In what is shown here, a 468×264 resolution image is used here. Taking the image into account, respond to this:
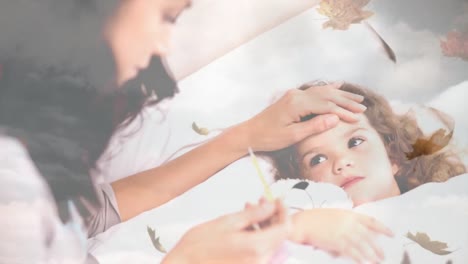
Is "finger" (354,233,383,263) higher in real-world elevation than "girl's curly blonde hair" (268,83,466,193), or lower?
lower

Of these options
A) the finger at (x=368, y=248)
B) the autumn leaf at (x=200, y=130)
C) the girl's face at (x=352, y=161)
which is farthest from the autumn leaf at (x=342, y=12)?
the finger at (x=368, y=248)

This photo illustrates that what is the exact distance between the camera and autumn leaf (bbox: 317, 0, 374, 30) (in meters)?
3.12

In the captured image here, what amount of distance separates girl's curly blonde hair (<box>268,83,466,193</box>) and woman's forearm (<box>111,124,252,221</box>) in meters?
0.19

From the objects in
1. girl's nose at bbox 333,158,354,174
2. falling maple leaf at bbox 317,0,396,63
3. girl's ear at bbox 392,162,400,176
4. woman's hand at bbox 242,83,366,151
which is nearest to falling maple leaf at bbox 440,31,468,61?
falling maple leaf at bbox 317,0,396,63

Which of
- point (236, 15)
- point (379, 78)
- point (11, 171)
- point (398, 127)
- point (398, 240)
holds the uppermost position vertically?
point (236, 15)

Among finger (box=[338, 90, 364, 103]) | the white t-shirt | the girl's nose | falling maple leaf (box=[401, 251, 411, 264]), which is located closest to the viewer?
the white t-shirt

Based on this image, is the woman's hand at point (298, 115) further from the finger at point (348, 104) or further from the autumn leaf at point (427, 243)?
the autumn leaf at point (427, 243)

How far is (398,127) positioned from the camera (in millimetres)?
3006

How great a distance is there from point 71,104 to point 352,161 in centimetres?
129

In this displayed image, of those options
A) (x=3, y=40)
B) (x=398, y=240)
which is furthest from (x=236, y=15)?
(x=398, y=240)

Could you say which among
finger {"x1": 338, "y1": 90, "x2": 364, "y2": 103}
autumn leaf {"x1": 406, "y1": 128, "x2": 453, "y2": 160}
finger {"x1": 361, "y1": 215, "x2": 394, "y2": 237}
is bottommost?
finger {"x1": 361, "y1": 215, "x2": 394, "y2": 237}

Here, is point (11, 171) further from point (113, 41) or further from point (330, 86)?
point (330, 86)

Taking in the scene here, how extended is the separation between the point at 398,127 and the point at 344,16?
0.59 metres

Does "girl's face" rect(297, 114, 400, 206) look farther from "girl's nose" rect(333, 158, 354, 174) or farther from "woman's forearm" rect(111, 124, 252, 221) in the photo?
"woman's forearm" rect(111, 124, 252, 221)
